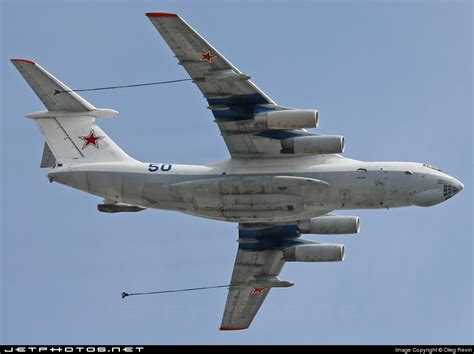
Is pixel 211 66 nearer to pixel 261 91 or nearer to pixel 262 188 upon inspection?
pixel 261 91

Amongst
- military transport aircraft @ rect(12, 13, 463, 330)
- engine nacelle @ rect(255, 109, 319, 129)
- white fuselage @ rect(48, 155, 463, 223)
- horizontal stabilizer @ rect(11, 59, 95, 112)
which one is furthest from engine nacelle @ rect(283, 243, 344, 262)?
horizontal stabilizer @ rect(11, 59, 95, 112)

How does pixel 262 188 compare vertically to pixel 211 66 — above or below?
below

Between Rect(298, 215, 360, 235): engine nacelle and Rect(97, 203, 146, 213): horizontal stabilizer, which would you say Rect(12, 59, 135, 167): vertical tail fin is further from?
Rect(298, 215, 360, 235): engine nacelle

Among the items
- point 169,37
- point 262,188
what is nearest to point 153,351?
point 262,188

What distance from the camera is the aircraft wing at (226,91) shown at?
32938 mm

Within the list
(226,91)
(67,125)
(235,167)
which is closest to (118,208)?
(67,125)

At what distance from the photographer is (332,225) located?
123 feet

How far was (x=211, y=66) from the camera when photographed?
33.7 m

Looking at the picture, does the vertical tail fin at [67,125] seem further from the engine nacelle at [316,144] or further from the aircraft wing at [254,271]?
the aircraft wing at [254,271]

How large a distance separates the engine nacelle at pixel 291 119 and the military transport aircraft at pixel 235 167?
27 mm

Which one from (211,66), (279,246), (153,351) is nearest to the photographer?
(153,351)

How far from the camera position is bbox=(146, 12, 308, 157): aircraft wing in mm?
32938

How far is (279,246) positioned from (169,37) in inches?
369

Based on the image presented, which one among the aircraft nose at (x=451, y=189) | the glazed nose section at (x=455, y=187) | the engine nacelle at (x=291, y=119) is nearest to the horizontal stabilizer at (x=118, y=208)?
the engine nacelle at (x=291, y=119)
